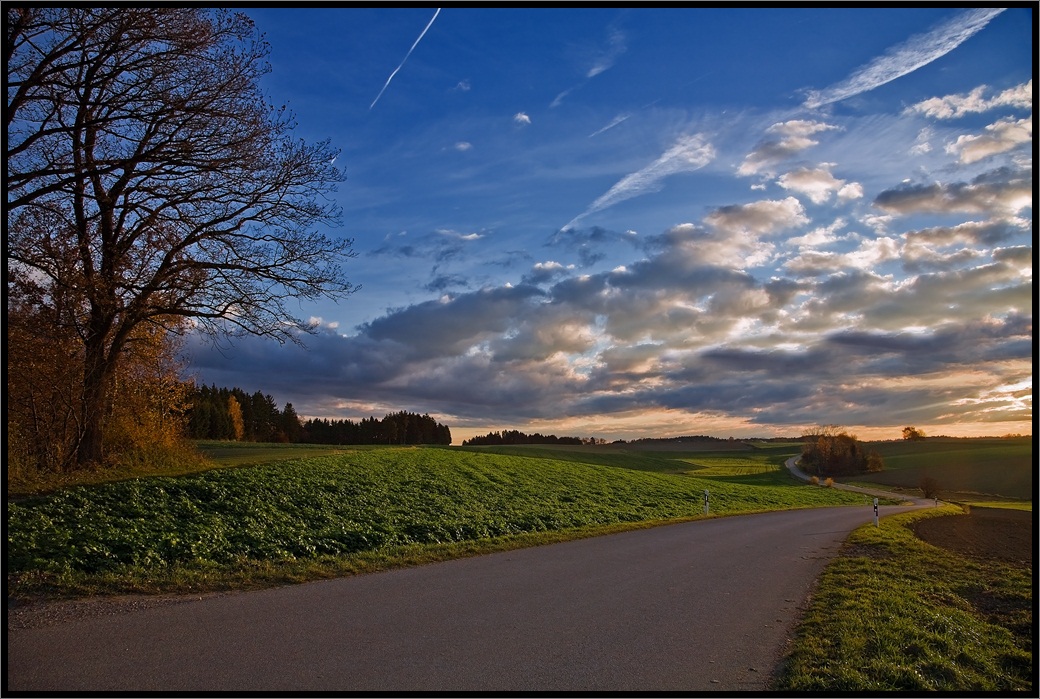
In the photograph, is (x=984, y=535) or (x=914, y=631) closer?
(x=914, y=631)

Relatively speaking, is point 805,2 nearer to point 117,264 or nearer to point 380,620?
point 380,620

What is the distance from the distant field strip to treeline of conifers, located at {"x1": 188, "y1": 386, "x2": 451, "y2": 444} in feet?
172

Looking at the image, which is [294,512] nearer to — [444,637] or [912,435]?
[444,637]

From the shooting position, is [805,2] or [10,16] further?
[10,16]

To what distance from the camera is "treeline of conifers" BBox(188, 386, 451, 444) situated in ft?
254

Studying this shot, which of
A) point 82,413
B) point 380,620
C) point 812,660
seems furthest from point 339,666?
point 82,413

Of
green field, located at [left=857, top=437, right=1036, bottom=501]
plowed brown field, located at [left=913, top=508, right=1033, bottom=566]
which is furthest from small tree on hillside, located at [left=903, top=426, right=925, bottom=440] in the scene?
plowed brown field, located at [left=913, top=508, right=1033, bottom=566]

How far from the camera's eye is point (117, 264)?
62.0 ft

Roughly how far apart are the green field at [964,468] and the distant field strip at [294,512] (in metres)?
37.5

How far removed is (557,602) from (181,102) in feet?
52.7

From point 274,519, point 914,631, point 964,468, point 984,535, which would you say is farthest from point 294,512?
point 964,468

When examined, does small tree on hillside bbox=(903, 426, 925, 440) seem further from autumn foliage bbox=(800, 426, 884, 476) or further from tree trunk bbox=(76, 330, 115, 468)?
tree trunk bbox=(76, 330, 115, 468)

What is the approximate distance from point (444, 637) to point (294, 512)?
34.7 ft

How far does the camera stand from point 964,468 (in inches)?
3051
